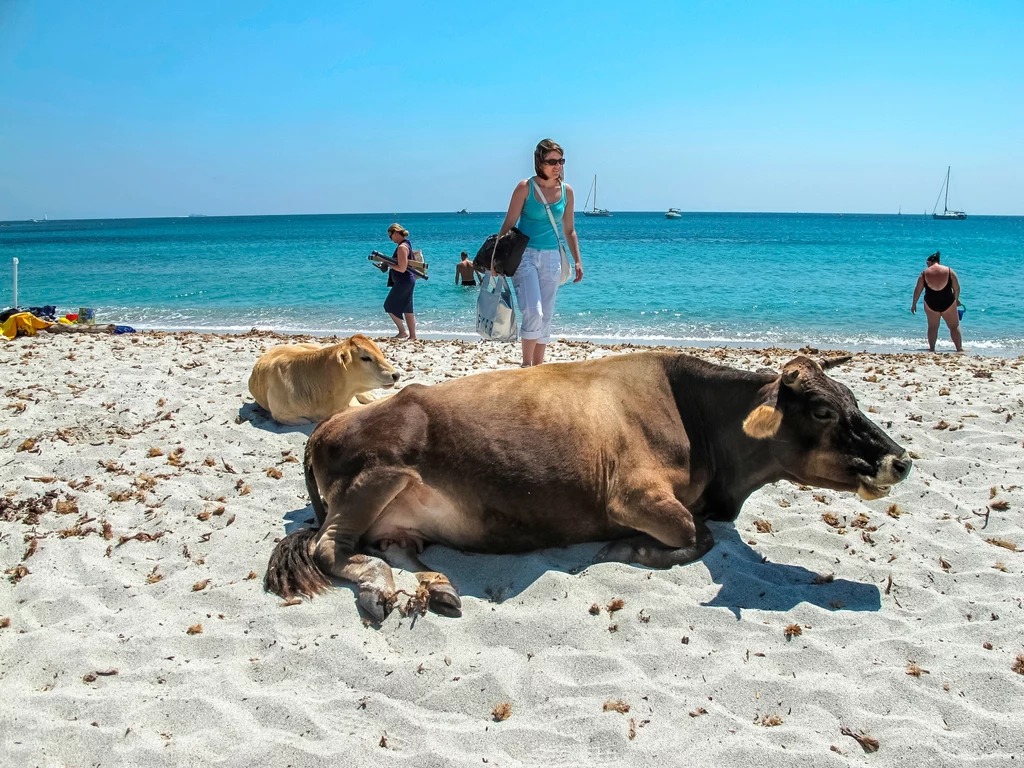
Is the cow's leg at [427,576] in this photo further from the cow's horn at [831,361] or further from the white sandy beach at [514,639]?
the cow's horn at [831,361]

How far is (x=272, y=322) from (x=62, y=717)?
1778cm

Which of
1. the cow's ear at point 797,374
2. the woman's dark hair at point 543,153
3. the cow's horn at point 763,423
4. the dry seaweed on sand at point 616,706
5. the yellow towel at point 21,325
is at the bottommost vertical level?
the dry seaweed on sand at point 616,706

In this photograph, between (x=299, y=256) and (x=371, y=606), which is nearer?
(x=371, y=606)

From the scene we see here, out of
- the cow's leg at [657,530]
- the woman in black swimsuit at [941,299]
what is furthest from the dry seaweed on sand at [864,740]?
the woman in black swimsuit at [941,299]

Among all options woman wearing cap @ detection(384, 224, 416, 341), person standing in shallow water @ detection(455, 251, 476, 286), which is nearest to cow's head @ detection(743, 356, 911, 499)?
woman wearing cap @ detection(384, 224, 416, 341)

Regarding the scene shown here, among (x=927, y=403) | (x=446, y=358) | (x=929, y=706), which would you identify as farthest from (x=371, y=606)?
(x=446, y=358)

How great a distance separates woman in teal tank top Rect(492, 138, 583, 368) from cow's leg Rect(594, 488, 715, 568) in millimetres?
2805

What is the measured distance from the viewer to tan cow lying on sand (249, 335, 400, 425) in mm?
7535

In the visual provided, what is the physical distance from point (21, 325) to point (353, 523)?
11.0 meters

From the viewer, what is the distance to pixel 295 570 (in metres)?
4.47

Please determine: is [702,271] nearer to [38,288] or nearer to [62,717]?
[38,288]

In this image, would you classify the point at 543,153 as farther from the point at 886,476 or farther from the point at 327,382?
the point at 886,476

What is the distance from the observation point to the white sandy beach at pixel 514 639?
10.6ft

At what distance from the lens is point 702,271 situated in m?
36.4
